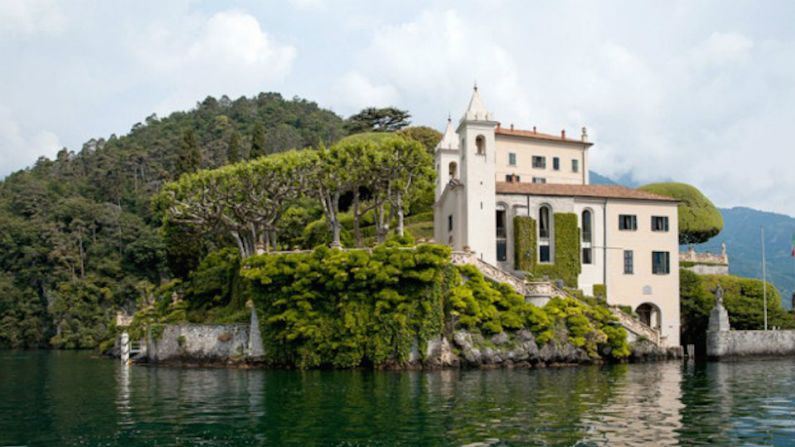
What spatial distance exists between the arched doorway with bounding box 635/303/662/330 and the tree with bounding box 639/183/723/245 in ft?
59.6

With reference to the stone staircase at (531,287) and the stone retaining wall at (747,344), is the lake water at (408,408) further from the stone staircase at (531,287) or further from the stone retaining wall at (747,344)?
the stone retaining wall at (747,344)

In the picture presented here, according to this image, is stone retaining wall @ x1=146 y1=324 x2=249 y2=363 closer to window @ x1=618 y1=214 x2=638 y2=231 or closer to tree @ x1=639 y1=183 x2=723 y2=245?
window @ x1=618 y1=214 x2=638 y2=231

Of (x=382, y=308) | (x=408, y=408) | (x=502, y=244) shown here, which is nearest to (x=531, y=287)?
(x=502, y=244)

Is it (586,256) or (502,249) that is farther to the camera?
(586,256)

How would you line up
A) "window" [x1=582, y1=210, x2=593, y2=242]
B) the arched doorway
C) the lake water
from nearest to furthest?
the lake water
"window" [x1=582, y1=210, x2=593, y2=242]
the arched doorway

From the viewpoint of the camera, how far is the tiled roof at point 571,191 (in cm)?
6096

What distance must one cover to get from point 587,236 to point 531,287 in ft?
34.4

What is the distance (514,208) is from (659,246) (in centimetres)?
1182

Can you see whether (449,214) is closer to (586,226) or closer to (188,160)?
Result: (586,226)

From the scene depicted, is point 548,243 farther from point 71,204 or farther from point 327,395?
point 71,204

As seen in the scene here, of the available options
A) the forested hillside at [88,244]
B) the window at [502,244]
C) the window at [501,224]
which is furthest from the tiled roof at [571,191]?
the forested hillside at [88,244]

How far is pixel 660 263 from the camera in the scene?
62.8 m

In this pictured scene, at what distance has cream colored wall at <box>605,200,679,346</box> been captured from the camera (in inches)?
2437

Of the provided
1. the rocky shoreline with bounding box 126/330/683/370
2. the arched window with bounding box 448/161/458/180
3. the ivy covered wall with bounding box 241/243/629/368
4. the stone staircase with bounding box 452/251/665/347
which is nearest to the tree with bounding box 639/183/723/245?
the arched window with bounding box 448/161/458/180
